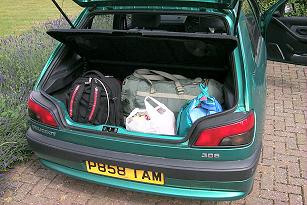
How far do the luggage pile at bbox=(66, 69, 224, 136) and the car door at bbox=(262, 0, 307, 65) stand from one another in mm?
1928

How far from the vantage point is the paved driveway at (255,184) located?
2.86 metres

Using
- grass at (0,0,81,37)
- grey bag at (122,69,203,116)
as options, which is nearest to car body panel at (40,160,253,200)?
grey bag at (122,69,203,116)

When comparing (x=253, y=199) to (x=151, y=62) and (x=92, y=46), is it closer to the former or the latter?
(x=151, y=62)

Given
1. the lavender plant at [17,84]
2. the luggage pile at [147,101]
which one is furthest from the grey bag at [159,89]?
the lavender plant at [17,84]

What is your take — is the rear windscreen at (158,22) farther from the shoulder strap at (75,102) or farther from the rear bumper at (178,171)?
the rear bumper at (178,171)

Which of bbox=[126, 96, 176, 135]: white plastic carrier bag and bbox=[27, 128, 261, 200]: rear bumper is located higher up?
bbox=[126, 96, 176, 135]: white plastic carrier bag

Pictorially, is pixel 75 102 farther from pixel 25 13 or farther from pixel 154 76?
pixel 25 13

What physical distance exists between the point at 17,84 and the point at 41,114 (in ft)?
5.80

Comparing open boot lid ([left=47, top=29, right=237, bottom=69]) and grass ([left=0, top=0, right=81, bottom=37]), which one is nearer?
open boot lid ([left=47, top=29, right=237, bottom=69])

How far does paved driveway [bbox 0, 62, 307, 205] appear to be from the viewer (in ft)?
9.39

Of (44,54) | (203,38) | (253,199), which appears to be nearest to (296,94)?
(253,199)

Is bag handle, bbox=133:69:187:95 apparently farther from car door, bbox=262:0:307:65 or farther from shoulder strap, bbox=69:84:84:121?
car door, bbox=262:0:307:65

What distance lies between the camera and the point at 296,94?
473cm

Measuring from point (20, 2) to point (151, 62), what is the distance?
401 inches
